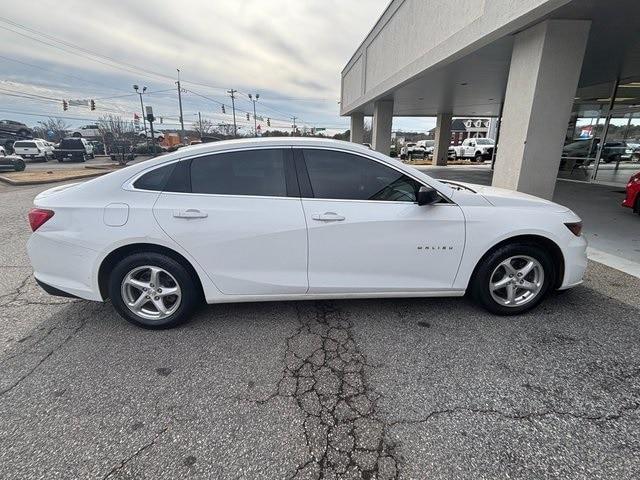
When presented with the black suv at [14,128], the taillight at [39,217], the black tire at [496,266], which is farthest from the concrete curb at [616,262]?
the black suv at [14,128]

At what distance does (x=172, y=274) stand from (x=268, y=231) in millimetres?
925

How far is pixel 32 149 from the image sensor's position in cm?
2864

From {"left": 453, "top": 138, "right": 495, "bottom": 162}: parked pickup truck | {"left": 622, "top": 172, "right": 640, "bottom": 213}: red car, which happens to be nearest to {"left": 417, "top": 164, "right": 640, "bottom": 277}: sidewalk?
{"left": 622, "top": 172, "right": 640, "bottom": 213}: red car

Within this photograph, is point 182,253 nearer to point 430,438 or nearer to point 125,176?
point 125,176

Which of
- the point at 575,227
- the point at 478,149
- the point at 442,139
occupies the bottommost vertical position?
the point at 575,227

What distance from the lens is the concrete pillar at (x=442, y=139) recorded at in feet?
80.8

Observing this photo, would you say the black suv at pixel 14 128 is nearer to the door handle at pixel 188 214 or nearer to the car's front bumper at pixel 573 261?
the door handle at pixel 188 214

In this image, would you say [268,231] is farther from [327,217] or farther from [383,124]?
[383,124]

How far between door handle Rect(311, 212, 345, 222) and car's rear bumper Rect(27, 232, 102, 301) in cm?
188

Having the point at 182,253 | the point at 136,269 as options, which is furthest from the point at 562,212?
the point at 136,269

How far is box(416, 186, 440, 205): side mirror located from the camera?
9.12ft

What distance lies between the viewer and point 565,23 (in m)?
5.32

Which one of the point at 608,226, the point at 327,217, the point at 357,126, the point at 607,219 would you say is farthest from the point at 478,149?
the point at 327,217

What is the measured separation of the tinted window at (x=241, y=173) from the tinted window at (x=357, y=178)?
11.5 inches
